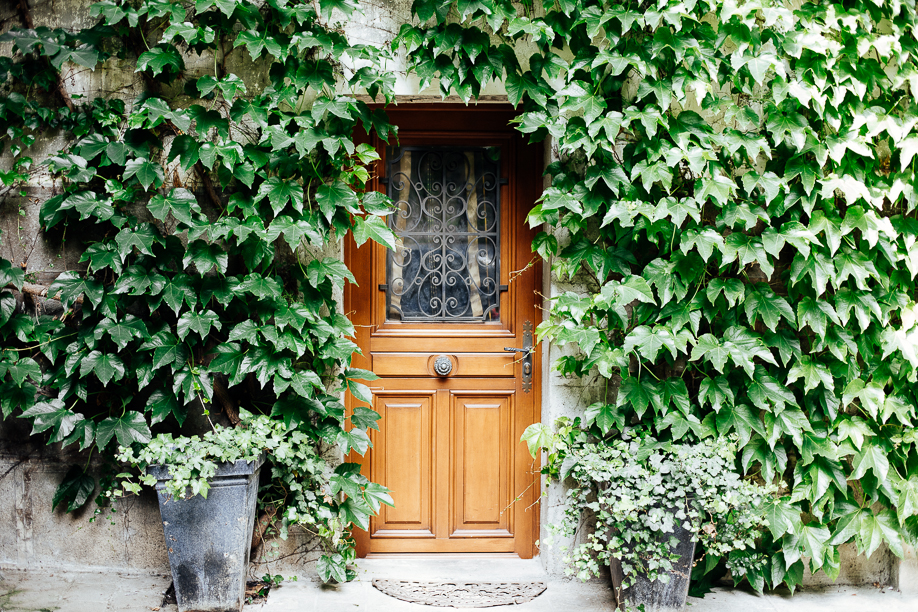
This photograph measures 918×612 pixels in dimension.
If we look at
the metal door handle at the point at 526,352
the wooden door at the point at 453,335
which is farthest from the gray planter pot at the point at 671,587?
the metal door handle at the point at 526,352

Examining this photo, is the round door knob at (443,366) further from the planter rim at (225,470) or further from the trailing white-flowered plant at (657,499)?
the planter rim at (225,470)

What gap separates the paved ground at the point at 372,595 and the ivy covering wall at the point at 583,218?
0.17 m

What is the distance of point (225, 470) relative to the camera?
260 cm

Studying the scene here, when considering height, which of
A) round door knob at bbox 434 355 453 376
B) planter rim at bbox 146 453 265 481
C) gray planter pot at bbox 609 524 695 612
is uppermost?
round door knob at bbox 434 355 453 376

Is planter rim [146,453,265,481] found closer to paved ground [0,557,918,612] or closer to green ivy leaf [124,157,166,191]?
paved ground [0,557,918,612]

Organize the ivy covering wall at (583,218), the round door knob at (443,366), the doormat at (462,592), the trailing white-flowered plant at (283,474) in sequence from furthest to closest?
the round door knob at (443,366) → the doormat at (462,592) → the ivy covering wall at (583,218) → the trailing white-flowered plant at (283,474)

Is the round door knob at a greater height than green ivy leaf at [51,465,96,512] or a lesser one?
greater

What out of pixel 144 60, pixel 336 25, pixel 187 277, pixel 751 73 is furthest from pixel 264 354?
pixel 751 73

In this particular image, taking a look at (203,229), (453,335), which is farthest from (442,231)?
(203,229)

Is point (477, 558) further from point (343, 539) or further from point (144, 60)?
point (144, 60)

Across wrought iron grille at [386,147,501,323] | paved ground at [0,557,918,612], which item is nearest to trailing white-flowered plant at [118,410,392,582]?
paved ground at [0,557,918,612]

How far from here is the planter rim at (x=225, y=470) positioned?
2.57m

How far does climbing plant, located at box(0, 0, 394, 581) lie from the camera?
2611mm

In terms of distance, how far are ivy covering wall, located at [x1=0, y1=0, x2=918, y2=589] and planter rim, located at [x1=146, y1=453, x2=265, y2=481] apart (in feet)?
0.61
